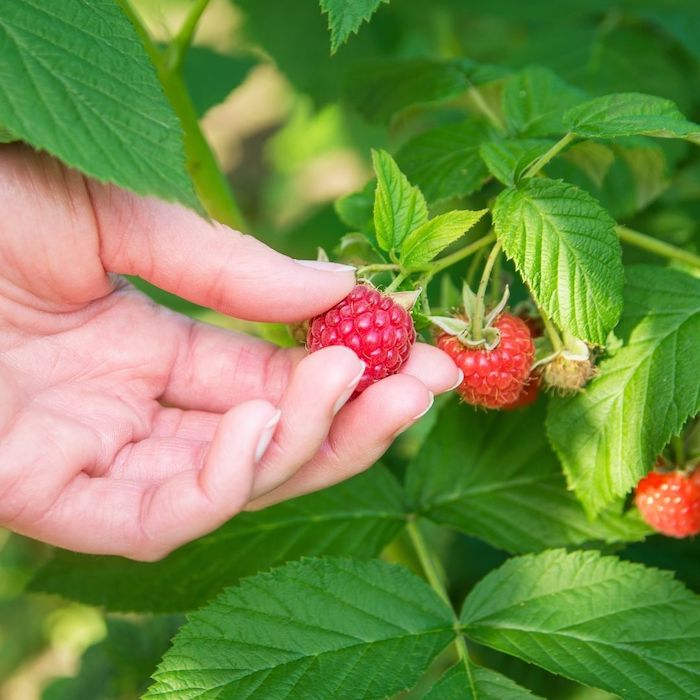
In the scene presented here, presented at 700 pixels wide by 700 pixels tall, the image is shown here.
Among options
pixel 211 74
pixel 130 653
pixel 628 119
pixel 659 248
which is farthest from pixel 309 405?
pixel 211 74

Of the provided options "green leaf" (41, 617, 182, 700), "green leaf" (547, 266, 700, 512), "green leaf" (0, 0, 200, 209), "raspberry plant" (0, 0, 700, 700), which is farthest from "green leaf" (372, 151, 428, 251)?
"green leaf" (41, 617, 182, 700)

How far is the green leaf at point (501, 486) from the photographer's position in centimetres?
182

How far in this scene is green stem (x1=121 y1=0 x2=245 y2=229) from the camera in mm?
1850

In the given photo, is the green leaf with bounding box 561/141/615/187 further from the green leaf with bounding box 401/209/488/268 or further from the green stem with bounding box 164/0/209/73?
the green stem with bounding box 164/0/209/73

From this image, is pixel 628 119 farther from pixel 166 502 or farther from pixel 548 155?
pixel 166 502

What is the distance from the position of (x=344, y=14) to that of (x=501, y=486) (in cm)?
100

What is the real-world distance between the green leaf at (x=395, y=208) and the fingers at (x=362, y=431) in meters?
0.21

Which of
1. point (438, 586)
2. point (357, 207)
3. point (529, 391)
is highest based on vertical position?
point (357, 207)

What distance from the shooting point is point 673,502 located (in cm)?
167

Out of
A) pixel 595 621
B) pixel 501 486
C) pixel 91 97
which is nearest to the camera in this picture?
pixel 91 97

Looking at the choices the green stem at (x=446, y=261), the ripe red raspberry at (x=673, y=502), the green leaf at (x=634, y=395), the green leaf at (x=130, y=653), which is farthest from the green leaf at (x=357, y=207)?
the green leaf at (x=130, y=653)

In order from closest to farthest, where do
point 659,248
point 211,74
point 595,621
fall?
point 595,621
point 659,248
point 211,74

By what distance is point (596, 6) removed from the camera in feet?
Result: 8.66

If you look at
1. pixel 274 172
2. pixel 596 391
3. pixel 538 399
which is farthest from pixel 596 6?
pixel 274 172
